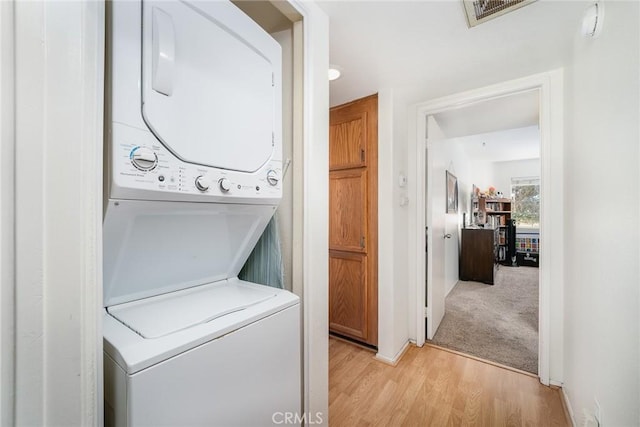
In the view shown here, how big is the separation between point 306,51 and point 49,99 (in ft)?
3.39

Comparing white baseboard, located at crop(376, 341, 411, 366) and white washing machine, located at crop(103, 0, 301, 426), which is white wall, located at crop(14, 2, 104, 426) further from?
white baseboard, located at crop(376, 341, 411, 366)

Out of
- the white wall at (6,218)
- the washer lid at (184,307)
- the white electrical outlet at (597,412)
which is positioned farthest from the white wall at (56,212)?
the white electrical outlet at (597,412)

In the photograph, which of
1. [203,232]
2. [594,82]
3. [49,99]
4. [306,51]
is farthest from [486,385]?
[49,99]

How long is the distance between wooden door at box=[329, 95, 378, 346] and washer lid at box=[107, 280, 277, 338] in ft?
4.49

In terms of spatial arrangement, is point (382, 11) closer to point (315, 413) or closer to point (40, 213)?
point (40, 213)

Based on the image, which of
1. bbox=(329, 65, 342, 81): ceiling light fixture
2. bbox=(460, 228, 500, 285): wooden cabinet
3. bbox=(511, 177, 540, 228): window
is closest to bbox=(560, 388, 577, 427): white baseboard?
bbox=(329, 65, 342, 81): ceiling light fixture

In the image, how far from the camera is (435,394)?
1.79 metres

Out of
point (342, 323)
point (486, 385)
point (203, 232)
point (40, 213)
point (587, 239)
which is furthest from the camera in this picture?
point (342, 323)

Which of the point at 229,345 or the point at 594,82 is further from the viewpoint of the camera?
the point at 594,82

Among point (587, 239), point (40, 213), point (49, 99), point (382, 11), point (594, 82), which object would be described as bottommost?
point (587, 239)

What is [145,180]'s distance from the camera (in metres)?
0.66

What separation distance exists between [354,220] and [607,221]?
1.56 meters

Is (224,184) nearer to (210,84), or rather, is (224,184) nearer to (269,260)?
(210,84)

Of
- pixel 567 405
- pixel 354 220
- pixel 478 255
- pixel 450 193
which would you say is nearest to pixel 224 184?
pixel 354 220
